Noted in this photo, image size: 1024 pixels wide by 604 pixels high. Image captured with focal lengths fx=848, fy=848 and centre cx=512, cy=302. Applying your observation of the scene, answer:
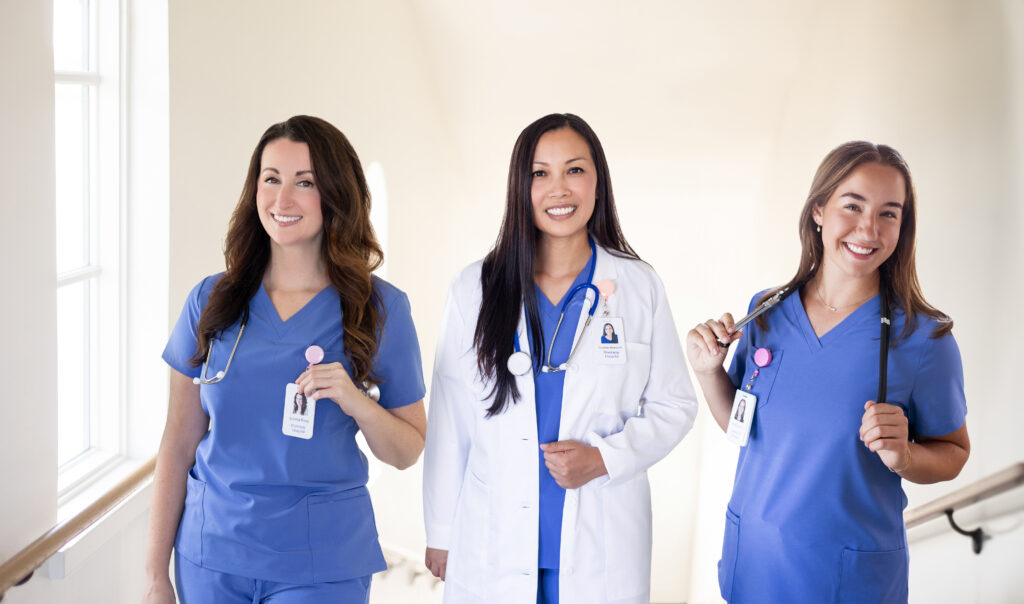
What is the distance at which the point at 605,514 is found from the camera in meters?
1.79

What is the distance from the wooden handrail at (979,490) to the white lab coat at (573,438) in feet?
3.17

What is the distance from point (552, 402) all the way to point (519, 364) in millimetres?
115

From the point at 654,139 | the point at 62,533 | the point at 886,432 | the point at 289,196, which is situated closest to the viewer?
the point at 886,432

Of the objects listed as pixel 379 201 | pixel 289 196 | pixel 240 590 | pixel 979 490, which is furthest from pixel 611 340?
pixel 379 201

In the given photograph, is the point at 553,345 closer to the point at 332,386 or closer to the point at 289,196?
the point at 332,386

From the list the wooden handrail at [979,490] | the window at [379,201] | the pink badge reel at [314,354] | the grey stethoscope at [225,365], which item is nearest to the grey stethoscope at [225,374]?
the grey stethoscope at [225,365]

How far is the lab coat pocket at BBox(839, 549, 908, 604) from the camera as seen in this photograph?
5.69 feet

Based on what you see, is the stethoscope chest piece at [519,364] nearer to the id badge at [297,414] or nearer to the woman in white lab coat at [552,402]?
the woman in white lab coat at [552,402]

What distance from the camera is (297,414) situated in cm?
169

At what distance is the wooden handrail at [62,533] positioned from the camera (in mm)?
1846

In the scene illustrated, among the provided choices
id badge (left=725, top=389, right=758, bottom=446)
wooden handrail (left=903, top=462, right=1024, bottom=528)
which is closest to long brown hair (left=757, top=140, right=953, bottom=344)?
id badge (left=725, top=389, right=758, bottom=446)

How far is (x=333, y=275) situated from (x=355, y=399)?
11.6 inches

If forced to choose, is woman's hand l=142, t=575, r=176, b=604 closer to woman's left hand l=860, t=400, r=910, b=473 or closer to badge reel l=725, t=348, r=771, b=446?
badge reel l=725, t=348, r=771, b=446

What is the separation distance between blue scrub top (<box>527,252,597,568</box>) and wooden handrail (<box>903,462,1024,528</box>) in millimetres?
1121
